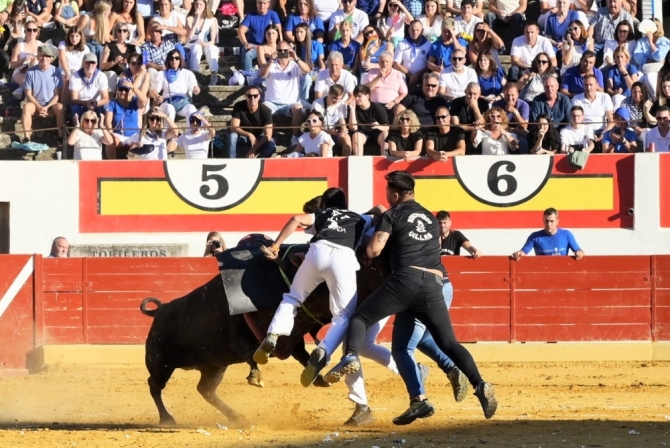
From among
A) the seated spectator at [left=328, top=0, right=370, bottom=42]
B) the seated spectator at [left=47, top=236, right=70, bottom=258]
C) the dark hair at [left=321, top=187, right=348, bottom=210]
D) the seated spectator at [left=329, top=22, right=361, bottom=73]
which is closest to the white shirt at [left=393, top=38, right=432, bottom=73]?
the seated spectator at [left=329, top=22, right=361, bottom=73]

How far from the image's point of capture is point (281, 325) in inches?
309

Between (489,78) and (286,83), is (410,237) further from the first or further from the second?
(286,83)

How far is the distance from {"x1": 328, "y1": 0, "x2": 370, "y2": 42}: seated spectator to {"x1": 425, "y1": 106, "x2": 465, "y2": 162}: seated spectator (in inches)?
85.9

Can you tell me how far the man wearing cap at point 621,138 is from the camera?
1447 cm

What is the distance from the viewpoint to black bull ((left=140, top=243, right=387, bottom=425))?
8133 millimetres

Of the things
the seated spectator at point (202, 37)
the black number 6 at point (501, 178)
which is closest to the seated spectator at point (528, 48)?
the black number 6 at point (501, 178)

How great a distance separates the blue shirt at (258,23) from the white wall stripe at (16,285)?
175 inches

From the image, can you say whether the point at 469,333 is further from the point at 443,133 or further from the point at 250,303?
the point at 250,303

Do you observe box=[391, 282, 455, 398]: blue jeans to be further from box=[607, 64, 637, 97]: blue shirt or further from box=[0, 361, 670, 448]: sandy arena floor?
box=[607, 64, 637, 97]: blue shirt

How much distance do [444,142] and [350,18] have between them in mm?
2542

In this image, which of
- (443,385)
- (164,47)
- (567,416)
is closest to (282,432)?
(567,416)

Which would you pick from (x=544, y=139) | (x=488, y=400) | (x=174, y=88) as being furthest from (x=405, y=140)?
(x=488, y=400)

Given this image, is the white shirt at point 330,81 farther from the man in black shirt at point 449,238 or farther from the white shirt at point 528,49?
the man in black shirt at point 449,238

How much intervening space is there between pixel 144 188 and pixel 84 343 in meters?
2.21
